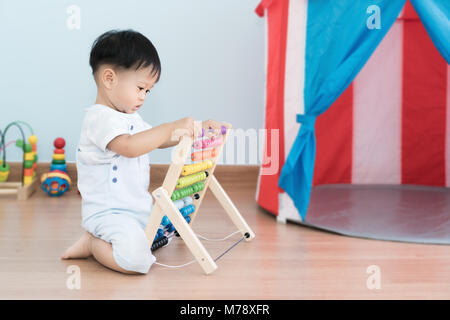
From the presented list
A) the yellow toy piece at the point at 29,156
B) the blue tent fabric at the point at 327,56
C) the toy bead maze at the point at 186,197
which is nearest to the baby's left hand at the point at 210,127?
the toy bead maze at the point at 186,197

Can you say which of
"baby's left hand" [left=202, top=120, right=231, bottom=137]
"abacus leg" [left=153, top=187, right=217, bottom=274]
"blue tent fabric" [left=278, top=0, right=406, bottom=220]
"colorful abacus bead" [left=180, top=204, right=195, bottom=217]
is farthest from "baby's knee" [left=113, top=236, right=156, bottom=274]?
"blue tent fabric" [left=278, top=0, right=406, bottom=220]

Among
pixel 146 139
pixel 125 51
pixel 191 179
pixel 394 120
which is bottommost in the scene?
pixel 191 179

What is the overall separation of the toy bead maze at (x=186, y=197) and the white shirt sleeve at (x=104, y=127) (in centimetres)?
15

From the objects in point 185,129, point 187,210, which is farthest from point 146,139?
point 187,210

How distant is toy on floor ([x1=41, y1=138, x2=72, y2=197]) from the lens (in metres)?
2.19

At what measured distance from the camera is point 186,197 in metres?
1.47

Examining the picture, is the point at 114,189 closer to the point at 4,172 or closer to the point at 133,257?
the point at 133,257

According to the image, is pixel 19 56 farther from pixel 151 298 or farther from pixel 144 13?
pixel 151 298

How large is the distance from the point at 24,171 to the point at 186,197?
43.1 inches

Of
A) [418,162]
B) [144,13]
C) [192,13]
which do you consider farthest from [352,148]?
[144,13]

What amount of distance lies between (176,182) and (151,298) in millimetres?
289

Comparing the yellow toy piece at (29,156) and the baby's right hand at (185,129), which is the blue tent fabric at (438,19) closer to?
the baby's right hand at (185,129)

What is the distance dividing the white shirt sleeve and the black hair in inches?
4.7

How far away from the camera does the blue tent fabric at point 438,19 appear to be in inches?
59.6
